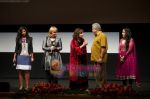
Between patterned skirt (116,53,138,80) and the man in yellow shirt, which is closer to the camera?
the man in yellow shirt

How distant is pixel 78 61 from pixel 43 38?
13.7 ft

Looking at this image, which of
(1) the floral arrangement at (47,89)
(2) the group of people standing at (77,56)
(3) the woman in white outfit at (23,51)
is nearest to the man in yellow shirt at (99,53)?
(2) the group of people standing at (77,56)

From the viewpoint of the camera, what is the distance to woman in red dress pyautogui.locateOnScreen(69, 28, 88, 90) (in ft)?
26.7

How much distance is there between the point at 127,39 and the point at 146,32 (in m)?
3.72

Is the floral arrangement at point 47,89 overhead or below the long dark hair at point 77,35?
below

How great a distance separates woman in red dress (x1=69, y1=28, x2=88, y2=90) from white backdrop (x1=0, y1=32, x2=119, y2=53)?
382cm

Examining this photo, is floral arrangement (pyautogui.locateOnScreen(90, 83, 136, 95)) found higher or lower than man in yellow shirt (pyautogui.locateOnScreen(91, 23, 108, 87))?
lower

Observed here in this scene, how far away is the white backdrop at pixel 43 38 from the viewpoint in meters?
12.0

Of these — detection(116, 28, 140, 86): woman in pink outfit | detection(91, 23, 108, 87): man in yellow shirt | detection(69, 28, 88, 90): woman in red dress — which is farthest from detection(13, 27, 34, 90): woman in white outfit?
detection(116, 28, 140, 86): woman in pink outfit

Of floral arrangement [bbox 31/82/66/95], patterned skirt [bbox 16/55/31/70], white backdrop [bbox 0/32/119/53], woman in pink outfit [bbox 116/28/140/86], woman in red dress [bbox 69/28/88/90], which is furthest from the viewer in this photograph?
white backdrop [bbox 0/32/119/53]

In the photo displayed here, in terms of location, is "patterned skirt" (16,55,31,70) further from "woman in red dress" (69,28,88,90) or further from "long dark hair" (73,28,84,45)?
"long dark hair" (73,28,84,45)

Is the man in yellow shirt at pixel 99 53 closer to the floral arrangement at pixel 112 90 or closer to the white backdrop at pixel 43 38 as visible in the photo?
the floral arrangement at pixel 112 90

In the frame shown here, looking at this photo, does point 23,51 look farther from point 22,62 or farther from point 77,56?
point 77,56

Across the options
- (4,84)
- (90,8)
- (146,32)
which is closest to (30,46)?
(4,84)
